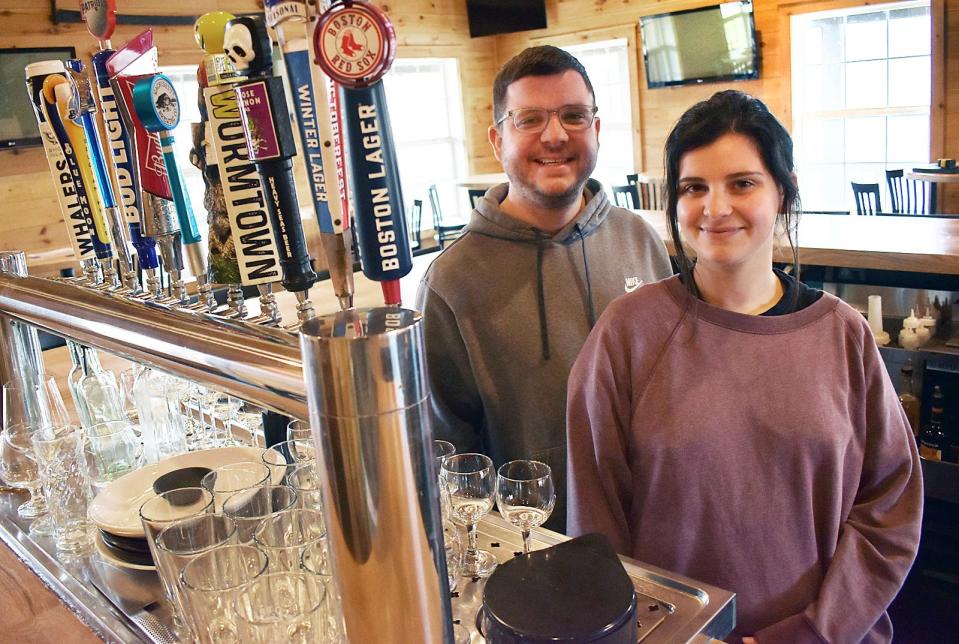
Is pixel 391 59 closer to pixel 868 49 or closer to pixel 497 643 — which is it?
pixel 497 643

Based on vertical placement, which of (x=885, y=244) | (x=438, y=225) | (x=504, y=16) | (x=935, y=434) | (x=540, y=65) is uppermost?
(x=504, y=16)

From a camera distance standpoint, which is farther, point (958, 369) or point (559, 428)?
point (958, 369)

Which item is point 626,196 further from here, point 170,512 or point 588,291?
point 170,512

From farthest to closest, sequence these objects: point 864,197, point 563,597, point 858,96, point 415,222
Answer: point 415,222, point 858,96, point 864,197, point 563,597

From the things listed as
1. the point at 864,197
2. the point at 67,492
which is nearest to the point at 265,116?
the point at 67,492

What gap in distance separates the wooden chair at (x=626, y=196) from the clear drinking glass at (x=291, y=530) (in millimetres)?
5641

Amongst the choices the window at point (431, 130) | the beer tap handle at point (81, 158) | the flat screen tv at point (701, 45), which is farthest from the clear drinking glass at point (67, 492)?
the window at point (431, 130)

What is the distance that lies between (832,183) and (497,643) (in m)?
6.51

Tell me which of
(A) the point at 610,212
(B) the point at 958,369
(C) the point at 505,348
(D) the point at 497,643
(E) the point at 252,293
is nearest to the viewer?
(D) the point at 497,643

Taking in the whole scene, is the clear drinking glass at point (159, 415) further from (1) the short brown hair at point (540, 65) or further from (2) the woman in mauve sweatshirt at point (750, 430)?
(1) the short brown hair at point (540, 65)

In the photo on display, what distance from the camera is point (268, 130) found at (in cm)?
61

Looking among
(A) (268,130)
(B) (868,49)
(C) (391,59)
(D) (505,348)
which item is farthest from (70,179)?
(B) (868,49)

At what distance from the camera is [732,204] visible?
1391 mm

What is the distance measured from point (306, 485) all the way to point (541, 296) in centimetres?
97
